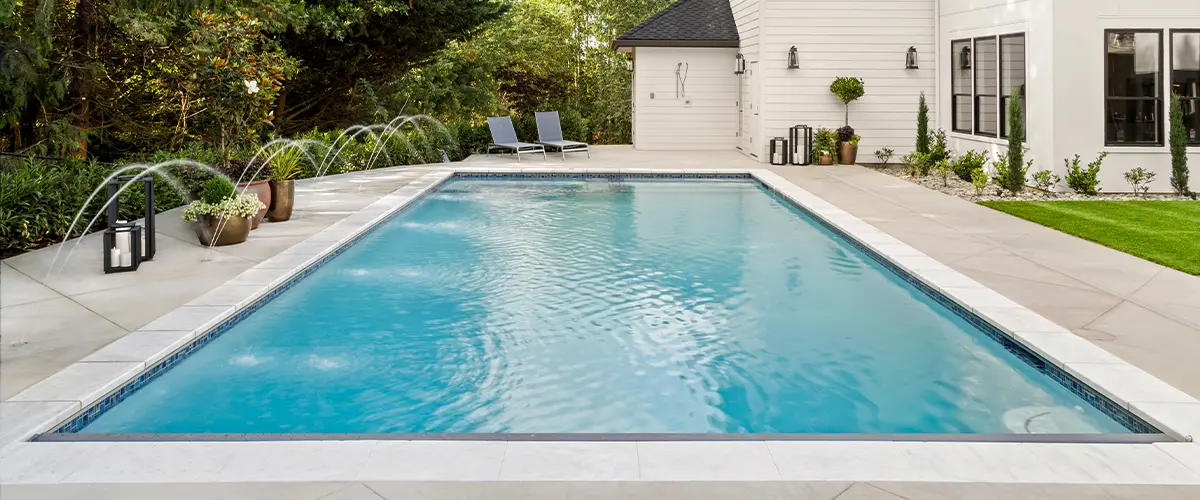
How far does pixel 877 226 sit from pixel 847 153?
7.03m

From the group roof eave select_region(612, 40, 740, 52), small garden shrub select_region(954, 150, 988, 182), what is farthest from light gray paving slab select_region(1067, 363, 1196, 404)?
roof eave select_region(612, 40, 740, 52)

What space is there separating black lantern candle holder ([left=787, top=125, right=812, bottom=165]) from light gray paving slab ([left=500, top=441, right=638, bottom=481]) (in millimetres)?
13021

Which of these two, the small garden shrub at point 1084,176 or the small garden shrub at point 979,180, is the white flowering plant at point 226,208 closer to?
the small garden shrub at point 979,180

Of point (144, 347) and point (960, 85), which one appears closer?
point (144, 347)

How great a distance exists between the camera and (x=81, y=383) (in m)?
4.14

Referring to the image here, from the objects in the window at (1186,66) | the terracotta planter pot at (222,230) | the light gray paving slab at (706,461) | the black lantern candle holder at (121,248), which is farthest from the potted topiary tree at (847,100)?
the light gray paving slab at (706,461)

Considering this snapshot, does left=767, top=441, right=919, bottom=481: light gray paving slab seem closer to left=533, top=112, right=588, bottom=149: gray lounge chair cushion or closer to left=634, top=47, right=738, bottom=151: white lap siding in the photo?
left=533, top=112, right=588, bottom=149: gray lounge chair cushion

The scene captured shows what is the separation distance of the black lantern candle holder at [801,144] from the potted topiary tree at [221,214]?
9.88m

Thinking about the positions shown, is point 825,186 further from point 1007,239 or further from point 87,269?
point 87,269

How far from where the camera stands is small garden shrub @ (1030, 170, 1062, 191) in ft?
36.7

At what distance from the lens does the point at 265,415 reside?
4332 millimetres

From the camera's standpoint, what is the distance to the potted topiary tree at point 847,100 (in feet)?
51.3

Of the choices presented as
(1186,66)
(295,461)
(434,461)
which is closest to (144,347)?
(295,461)

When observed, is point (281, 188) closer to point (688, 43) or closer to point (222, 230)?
point (222, 230)
